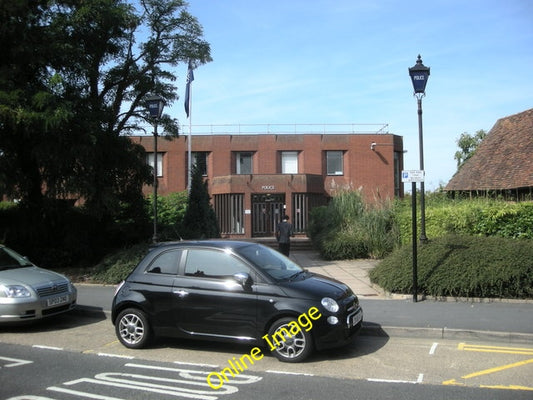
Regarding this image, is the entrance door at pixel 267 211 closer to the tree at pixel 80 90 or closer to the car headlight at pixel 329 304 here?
the tree at pixel 80 90

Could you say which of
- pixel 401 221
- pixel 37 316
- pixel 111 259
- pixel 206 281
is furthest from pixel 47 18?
pixel 401 221

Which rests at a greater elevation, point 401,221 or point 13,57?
point 13,57

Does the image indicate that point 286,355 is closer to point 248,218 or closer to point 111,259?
point 111,259

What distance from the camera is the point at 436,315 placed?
834 centimetres

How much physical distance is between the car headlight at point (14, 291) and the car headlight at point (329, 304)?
192 inches

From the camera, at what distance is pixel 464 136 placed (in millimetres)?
46344

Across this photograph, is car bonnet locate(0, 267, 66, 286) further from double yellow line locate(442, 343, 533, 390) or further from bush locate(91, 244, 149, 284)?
double yellow line locate(442, 343, 533, 390)

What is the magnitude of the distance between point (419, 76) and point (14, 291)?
8601 millimetres

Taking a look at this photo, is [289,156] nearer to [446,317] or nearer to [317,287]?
[446,317]

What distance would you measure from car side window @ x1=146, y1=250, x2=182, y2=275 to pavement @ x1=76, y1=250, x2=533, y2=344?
2798mm

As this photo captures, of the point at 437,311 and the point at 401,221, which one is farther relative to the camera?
the point at 401,221

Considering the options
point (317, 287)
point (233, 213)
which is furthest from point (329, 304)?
point (233, 213)

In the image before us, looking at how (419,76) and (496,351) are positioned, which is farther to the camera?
(419,76)

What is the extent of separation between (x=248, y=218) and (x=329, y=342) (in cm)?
2414
